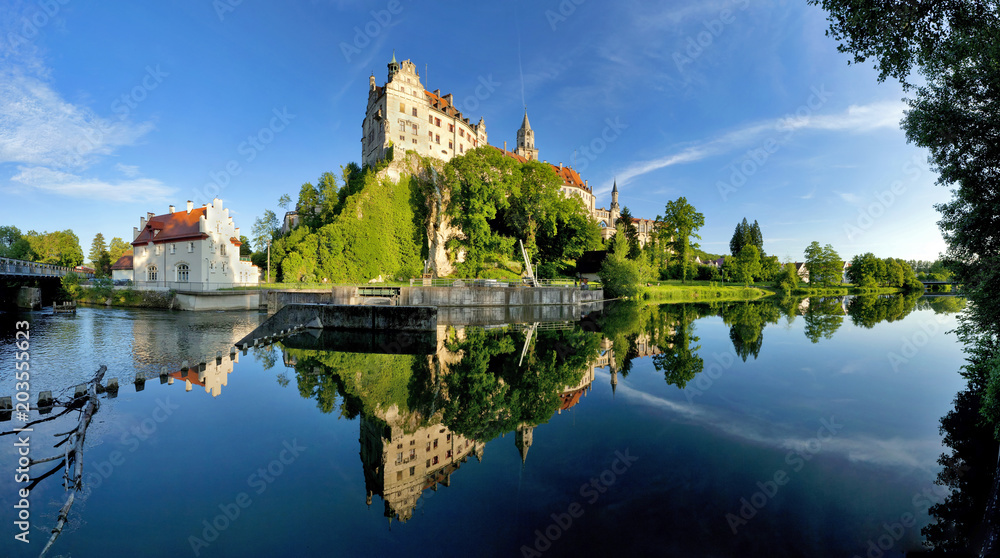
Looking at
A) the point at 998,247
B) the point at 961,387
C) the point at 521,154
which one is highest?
the point at 521,154

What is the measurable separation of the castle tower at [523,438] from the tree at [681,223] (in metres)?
60.2

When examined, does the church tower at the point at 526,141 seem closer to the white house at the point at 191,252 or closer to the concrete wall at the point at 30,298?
the white house at the point at 191,252

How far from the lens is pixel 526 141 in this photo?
100 m

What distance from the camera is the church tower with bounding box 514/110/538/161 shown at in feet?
326

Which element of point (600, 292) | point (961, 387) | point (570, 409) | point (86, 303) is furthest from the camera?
point (600, 292)

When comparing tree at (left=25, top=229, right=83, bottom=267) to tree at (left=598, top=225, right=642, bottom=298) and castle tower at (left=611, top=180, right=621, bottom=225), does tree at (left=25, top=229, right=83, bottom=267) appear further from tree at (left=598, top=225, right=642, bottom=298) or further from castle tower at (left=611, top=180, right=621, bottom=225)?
castle tower at (left=611, top=180, right=621, bottom=225)

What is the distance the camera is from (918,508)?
5.41 m

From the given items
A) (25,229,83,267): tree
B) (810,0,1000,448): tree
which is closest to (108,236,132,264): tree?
(25,229,83,267): tree

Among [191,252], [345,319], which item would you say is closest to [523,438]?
[345,319]

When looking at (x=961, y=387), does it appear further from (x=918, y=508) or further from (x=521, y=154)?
(x=521, y=154)

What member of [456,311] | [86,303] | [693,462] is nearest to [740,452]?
[693,462]

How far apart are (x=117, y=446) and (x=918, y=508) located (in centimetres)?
1335

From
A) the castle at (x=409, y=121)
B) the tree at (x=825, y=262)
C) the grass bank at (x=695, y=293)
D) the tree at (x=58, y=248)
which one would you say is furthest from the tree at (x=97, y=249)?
the tree at (x=825, y=262)

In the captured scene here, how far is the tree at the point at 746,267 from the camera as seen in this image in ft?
238
